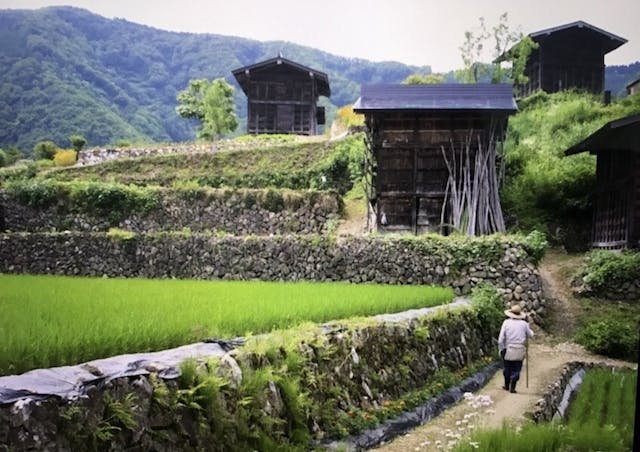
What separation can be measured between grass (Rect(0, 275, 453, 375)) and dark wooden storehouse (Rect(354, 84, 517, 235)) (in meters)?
9.78

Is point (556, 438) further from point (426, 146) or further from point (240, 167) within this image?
point (240, 167)

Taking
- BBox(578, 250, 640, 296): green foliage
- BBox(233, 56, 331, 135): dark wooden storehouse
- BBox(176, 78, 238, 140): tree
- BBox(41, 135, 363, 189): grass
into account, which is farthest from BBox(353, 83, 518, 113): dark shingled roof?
BBox(176, 78, 238, 140): tree

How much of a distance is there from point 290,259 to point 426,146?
6782 mm

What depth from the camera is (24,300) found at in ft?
22.8

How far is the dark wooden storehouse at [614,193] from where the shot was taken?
1611 cm

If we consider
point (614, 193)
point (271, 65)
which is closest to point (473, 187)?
point (614, 193)

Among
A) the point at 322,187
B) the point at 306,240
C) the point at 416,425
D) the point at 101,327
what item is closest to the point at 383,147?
the point at 306,240

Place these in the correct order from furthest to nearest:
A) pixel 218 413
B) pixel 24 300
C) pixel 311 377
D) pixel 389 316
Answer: pixel 389 316
pixel 24 300
pixel 311 377
pixel 218 413

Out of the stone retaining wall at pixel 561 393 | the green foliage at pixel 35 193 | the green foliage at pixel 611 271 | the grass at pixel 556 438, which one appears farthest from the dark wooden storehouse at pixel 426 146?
the grass at pixel 556 438

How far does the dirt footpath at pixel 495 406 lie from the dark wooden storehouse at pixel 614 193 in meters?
5.20

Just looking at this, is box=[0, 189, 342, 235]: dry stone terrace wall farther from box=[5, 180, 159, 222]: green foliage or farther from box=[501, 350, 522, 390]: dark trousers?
box=[501, 350, 522, 390]: dark trousers

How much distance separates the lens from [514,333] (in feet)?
30.2

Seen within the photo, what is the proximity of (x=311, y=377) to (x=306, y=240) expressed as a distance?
10989 mm

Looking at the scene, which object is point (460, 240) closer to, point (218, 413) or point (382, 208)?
point (382, 208)
